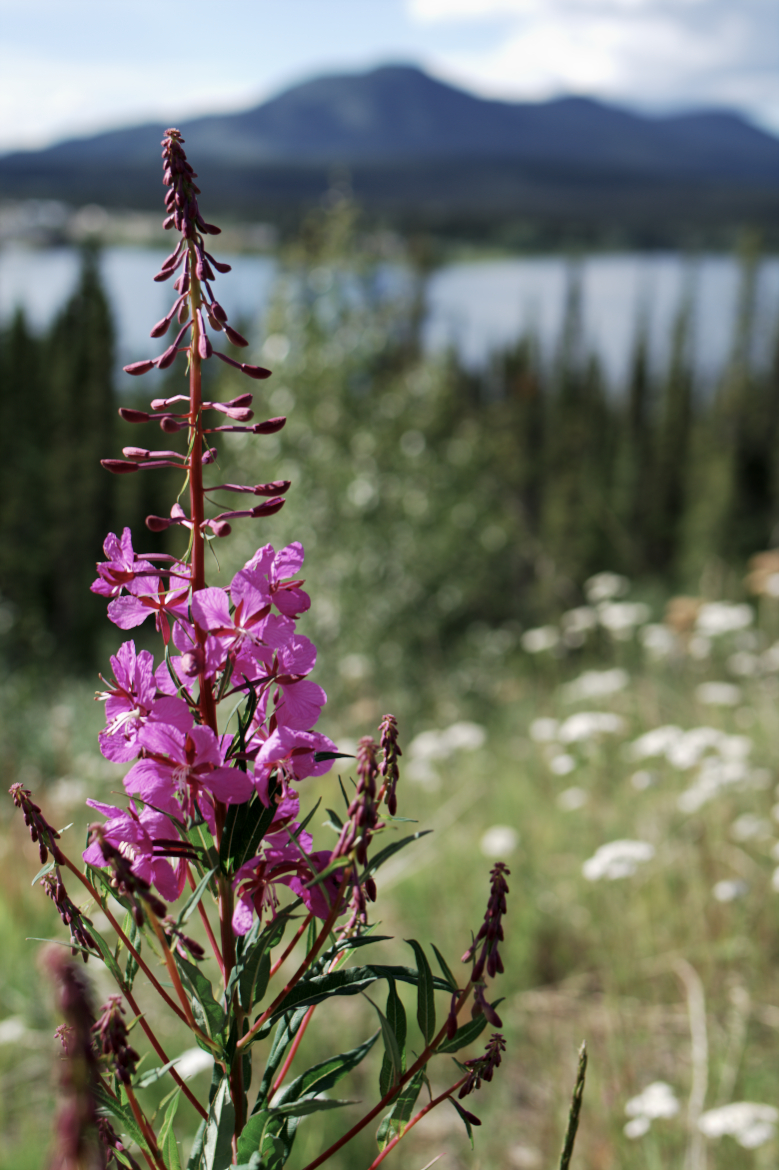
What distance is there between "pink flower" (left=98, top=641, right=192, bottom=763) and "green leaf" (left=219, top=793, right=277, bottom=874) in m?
0.13

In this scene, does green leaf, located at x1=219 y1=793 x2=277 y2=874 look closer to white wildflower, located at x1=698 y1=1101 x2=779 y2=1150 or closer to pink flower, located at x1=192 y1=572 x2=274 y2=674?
pink flower, located at x1=192 y1=572 x2=274 y2=674

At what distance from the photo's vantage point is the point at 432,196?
168 metres

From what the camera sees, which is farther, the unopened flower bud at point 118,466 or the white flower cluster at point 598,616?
the white flower cluster at point 598,616

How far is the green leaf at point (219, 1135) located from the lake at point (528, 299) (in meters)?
0.84

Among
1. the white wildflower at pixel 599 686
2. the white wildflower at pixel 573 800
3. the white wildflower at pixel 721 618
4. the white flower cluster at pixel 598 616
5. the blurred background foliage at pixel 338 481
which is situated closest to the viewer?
the white wildflower at pixel 573 800

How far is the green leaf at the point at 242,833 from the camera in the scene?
97 centimetres

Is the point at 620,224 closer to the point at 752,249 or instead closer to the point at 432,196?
the point at 432,196

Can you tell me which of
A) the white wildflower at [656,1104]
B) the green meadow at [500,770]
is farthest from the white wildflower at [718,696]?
the white wildflower at [656,1104]

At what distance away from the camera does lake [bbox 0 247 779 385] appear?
27250mm

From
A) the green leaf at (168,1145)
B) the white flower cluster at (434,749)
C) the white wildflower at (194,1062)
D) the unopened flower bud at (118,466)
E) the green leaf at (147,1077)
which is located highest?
the unopened flower bud at (118,466)

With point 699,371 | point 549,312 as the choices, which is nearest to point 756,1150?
point 699,371

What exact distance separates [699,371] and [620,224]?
85841 millimetres

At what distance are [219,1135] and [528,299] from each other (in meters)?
109

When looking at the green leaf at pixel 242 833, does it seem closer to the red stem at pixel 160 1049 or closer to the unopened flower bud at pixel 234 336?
the red stem at pixel 160 1049
